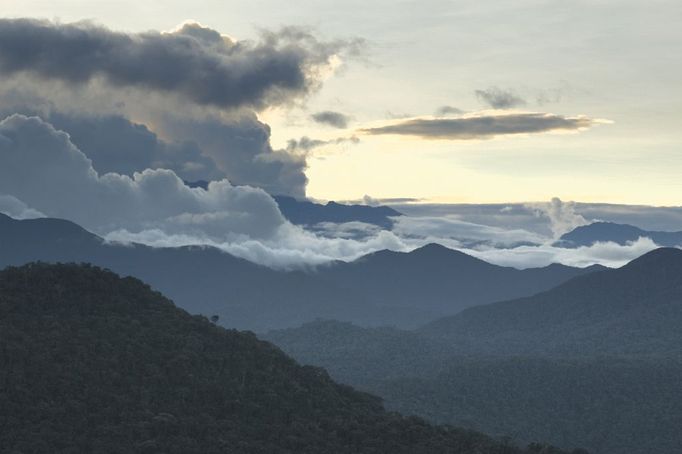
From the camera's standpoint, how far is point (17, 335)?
160625 mm

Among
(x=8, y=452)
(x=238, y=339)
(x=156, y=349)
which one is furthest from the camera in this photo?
(x=238, y=339)

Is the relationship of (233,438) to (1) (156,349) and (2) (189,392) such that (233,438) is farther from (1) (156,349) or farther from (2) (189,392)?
(1) (156,349)

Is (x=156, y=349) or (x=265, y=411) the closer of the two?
(x=265, y=411)

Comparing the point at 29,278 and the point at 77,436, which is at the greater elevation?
the point at 29,278

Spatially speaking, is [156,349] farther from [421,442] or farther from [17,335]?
[421,442]

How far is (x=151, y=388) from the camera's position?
15688 cm

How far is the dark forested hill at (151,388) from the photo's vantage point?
142 m

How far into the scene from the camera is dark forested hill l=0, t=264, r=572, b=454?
14200 centimetres

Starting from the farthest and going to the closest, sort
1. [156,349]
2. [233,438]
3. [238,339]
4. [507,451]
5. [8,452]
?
[238,339] → [156,349] → [507,451] → [233,438] → [8,452]

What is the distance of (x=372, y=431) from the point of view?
157625 mm

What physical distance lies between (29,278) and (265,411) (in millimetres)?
52002

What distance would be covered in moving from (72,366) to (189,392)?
660 inches

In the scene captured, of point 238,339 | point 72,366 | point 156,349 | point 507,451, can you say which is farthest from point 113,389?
point 507,451

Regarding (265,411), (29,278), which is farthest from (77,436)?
(29,278)
